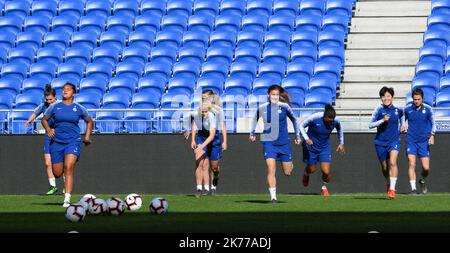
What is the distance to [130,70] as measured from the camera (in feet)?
99.0

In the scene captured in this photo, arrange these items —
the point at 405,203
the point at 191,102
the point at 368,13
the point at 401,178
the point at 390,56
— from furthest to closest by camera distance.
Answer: the point at 368,13 → the point at 390,56 → the point at 191,102 → the point at 401,178 → the point at 405,203

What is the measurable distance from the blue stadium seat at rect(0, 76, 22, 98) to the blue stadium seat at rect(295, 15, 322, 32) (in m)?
7.40

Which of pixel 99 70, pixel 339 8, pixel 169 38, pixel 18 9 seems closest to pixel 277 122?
pixel 99 70

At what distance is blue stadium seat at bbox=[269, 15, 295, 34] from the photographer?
3164cm

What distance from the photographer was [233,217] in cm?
1691

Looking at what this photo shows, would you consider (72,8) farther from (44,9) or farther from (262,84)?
(262,84)

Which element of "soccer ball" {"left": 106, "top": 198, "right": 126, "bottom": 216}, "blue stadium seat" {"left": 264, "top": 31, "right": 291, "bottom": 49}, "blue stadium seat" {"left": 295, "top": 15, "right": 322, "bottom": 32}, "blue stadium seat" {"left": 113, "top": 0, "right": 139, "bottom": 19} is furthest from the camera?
"blue stadium seat" {"left": 113, "top": 0, "right": 139, "bottom": 19}

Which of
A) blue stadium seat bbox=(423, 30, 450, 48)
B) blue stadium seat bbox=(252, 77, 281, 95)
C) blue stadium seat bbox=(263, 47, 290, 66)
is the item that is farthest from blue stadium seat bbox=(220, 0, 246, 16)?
blue stadium seat bbox=(423, 30, 450, 48)

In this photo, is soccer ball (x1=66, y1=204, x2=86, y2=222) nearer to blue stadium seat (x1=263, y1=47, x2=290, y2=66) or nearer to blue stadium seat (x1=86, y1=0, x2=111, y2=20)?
blue stadium seat (x1=263, y1=47, x2=290, y2=66)

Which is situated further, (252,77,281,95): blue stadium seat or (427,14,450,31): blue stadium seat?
(427,14,450,31): blue stadium seat

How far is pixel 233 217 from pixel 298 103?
1106 cm

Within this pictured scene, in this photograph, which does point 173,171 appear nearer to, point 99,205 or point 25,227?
point 99,205
